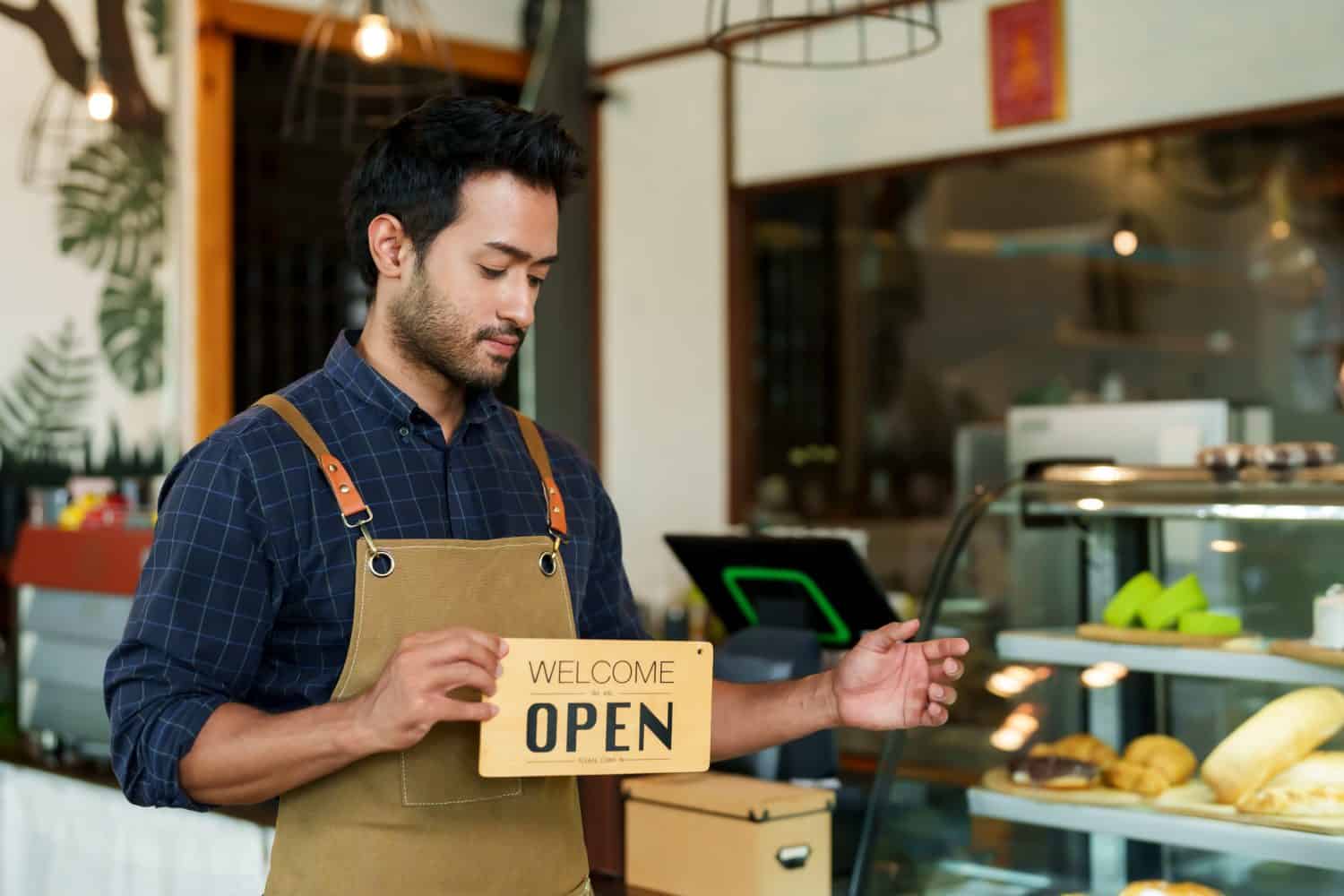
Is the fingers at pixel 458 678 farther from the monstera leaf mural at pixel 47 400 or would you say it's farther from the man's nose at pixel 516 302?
the monstera leaf mural at pixel 47 400

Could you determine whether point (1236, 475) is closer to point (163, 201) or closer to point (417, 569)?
point (417, 569)

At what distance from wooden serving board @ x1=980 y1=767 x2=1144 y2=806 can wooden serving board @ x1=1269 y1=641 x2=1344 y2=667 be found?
30 cm

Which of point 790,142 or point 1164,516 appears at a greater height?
point 790,142

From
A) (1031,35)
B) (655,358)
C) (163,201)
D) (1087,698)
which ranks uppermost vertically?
(1031,35)

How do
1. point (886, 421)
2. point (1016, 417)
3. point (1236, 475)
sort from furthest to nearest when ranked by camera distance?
1. point (886, 421)
2. point (1016, 417)
3. point (1236, 475)

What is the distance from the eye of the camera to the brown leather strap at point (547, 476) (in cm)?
179

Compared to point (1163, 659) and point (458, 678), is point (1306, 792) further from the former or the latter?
point (458, 678)

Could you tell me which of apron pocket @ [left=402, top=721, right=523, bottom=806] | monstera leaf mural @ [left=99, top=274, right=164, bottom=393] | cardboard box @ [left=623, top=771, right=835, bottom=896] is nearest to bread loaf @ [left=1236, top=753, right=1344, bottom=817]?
cardboard box @ [left=623, top=771, right=835, bottom=896]

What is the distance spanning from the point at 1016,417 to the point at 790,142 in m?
1.70

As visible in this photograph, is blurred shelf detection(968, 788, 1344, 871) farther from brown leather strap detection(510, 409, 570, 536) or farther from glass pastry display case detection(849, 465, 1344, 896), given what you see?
brown leather strap detection(510, 409, 570, 536)

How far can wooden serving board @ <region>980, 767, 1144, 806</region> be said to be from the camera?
240cm

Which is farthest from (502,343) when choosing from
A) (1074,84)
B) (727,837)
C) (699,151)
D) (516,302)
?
(699,151)

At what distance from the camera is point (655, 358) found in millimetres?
5543

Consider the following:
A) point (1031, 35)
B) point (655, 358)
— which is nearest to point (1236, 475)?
point (1031, 35)
